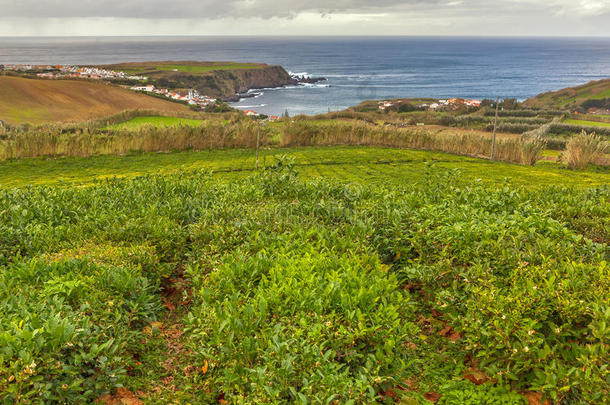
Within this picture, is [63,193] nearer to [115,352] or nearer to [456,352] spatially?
[115,352]

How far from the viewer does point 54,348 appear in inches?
97.9

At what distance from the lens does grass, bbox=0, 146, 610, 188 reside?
10.9 metres

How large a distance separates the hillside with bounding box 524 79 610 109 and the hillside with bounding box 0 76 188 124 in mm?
41572

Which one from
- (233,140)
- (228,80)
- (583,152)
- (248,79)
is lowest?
(583,152)

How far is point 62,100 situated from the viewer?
1245 inches

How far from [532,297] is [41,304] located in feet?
10.9

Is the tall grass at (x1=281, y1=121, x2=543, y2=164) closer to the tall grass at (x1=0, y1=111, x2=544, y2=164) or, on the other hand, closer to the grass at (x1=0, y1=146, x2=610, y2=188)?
the tall grass at (x1=0, y1=111, x2=544, y2=164)

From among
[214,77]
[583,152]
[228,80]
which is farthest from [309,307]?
[228,80]

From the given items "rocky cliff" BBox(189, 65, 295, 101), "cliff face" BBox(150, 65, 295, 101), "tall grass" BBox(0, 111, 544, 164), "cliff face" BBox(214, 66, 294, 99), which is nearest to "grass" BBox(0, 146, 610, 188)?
"tall grass" BBox(0, 111, 544, 164)

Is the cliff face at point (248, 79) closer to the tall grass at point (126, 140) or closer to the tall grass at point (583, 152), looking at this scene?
the tall grass at point (126, 140)

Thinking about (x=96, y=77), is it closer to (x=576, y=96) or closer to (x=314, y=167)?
(x=314, y=167)

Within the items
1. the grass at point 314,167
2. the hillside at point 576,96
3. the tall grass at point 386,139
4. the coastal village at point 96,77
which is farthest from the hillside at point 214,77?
the hillside at point 576,96

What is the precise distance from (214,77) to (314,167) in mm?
58969

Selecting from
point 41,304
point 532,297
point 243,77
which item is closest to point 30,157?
point 41,304
